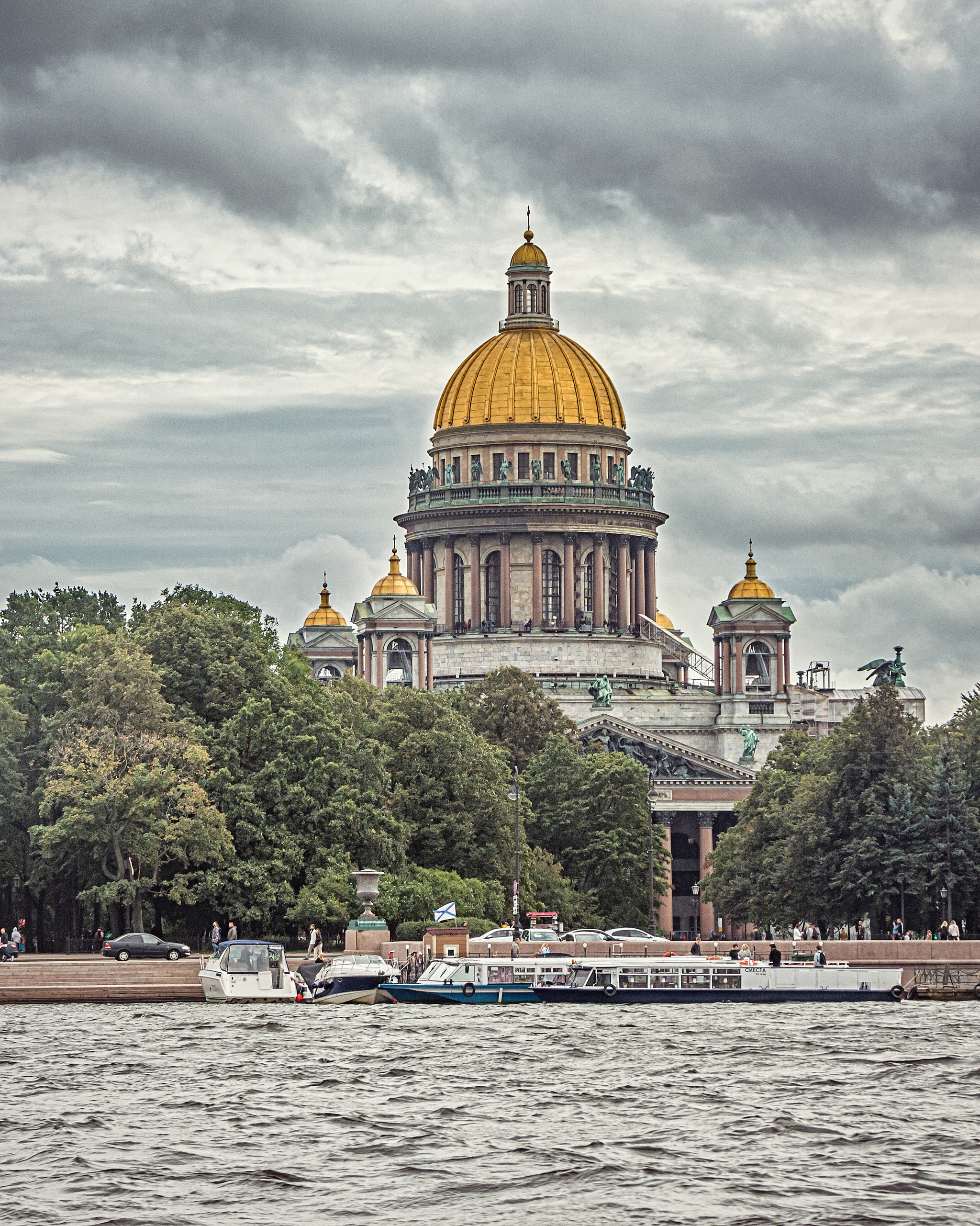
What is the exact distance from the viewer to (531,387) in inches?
6929

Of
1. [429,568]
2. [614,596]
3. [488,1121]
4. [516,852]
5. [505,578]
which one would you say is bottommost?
[488,1121]

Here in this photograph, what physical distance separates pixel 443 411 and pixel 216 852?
95.6m

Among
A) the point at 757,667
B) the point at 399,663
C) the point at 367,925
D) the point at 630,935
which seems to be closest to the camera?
the point at 367,925

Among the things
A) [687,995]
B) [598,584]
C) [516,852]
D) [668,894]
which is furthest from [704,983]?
[598,584]

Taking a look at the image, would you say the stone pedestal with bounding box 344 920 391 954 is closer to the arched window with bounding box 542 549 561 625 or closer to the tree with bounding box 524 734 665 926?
the tree with bounding box 524 734 665 926

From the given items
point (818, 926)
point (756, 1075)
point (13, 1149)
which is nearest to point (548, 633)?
point (818, 926)

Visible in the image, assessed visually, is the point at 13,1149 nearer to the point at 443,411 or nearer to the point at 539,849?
the point at 539,849

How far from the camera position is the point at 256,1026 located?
68812mm

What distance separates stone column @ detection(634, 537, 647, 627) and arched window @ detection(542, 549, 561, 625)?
5386 millimetres

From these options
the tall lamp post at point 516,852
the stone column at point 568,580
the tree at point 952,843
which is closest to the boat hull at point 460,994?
the tall lamp post at point 516,852

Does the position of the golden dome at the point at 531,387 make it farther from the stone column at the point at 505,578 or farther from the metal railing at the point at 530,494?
the stone column at the point at 505,578

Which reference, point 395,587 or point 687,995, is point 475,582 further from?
point 687,995

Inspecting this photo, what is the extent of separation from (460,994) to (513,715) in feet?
217

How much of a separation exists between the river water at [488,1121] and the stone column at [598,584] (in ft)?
348
